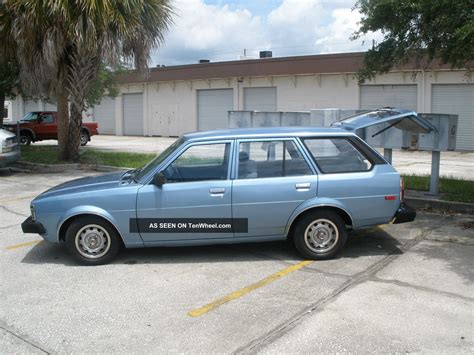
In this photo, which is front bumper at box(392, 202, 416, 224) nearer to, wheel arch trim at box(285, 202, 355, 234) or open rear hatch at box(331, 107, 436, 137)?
wheel arch trim at box(285, 202, 355, 234)

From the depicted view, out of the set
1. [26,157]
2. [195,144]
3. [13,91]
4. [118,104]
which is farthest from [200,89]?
[195,144]

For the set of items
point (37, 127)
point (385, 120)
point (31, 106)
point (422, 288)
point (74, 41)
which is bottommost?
point (422, 288)

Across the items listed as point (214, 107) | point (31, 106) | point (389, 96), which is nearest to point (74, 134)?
point (389, 96)

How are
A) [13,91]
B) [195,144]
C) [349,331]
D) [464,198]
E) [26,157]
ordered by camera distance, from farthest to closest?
[13,91]
[26,157]
[464,198]
[195,144]
[349,331]

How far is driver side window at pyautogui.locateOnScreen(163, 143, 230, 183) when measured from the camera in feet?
18.9

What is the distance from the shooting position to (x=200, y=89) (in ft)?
107

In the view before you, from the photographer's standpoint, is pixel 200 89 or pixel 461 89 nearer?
pixel 461 89

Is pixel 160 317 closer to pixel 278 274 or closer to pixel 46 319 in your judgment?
pixel 46 319

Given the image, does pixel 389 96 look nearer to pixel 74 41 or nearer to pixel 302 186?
pixel 74 41

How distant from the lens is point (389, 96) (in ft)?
80.5

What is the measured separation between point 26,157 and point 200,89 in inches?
677

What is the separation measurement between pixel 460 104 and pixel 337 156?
19.2 metres

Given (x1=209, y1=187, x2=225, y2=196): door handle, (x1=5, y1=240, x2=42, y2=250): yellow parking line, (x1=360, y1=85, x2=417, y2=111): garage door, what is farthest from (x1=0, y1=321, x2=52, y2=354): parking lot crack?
(x1=360, y1=85, x2=417, y2=111): garage door

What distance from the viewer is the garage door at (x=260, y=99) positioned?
28.9 meters
